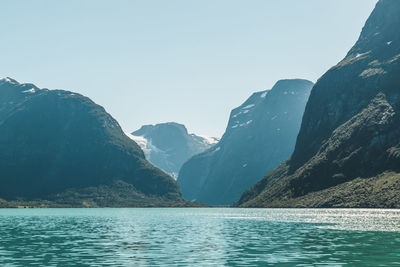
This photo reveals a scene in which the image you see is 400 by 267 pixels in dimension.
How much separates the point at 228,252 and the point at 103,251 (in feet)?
60.2

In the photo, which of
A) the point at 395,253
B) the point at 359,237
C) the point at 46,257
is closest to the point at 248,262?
the point at 395,253

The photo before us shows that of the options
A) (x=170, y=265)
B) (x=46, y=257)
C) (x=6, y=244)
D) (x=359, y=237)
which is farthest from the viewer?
(x=359, y=237)

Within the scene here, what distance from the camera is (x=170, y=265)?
55344 millimetres

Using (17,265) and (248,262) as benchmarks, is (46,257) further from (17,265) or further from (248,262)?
(248,262)

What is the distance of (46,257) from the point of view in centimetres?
6406

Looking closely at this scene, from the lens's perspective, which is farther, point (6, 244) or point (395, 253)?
point (6, 244)

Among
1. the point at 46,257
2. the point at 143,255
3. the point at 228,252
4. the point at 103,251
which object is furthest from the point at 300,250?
the point at 46,257

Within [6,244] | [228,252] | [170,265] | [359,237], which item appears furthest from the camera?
[359,237]

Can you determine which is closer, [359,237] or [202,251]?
[202,251]

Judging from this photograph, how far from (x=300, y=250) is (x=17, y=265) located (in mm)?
38229

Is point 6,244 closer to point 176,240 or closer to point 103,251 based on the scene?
point 103,251

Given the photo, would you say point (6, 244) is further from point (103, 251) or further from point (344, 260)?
point (344, 260)

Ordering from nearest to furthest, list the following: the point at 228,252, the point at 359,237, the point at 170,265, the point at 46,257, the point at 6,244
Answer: the point at 170,265 < the point at 46,257 < the point at 228,252 < the point at 6,244 < the point at 359,237

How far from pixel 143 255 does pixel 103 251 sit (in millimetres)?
8386
